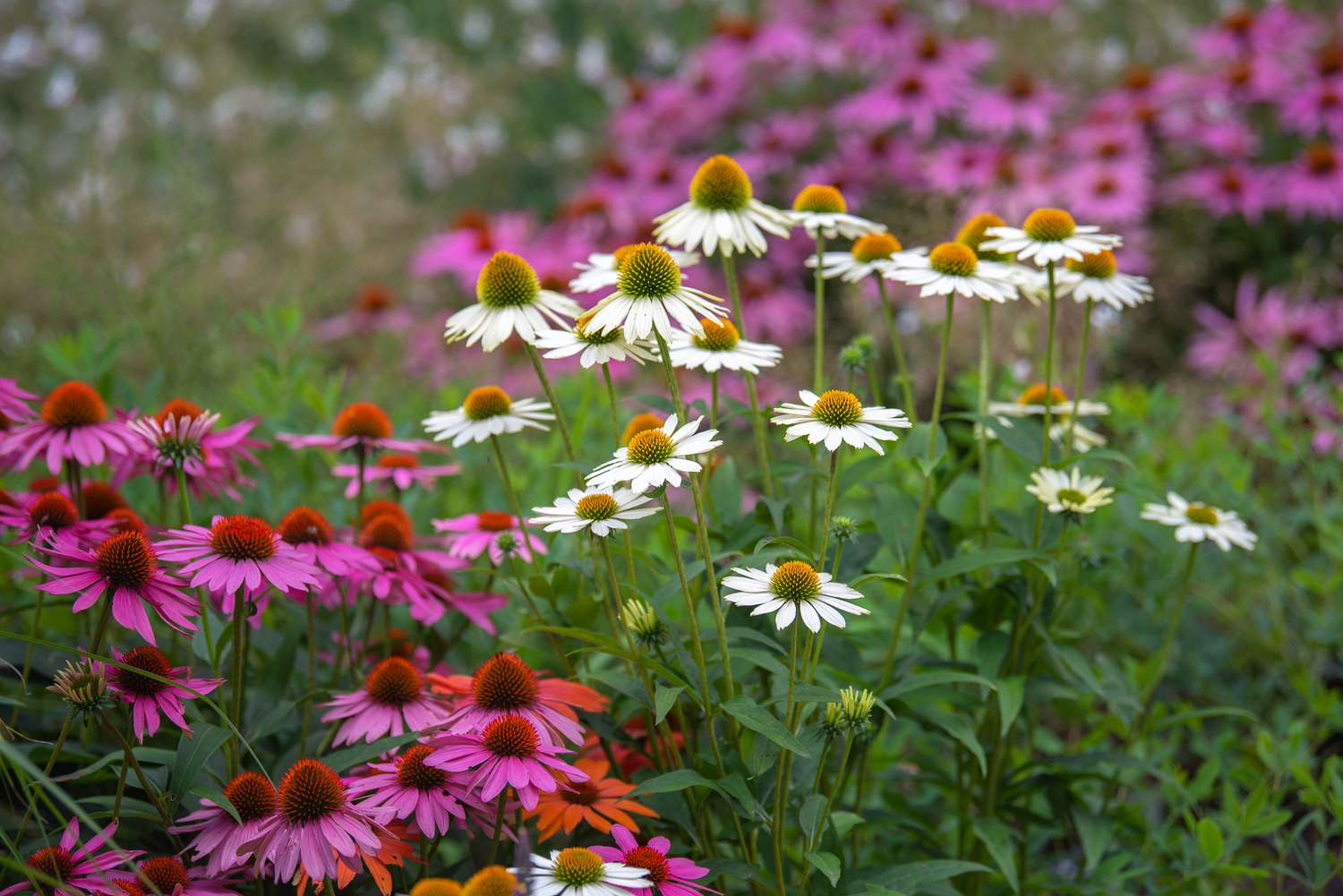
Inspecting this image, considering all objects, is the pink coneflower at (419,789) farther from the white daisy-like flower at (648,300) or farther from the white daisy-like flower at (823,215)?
the white daisy-like flower at (823,215)

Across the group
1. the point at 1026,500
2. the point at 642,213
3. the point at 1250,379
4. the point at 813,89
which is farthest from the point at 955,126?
the point at 1026,500

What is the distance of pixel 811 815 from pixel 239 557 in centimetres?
67

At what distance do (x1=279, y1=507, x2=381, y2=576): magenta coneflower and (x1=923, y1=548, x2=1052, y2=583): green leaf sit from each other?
2.32 feet

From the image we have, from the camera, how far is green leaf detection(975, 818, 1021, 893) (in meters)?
1.50

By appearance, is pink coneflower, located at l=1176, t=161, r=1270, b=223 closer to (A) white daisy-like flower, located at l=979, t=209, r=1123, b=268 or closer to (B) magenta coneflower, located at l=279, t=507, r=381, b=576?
(A) white daisy-like flower, located at l=979, t=209, r=1123, b=268

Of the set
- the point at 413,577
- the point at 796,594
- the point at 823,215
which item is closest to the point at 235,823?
the point at 413,577

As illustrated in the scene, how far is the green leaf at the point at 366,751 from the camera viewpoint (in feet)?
4.20

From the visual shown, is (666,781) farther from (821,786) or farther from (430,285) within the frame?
(430,285)

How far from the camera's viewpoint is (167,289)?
2.70 meters

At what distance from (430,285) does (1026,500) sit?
357cm

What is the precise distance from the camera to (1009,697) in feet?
4.96

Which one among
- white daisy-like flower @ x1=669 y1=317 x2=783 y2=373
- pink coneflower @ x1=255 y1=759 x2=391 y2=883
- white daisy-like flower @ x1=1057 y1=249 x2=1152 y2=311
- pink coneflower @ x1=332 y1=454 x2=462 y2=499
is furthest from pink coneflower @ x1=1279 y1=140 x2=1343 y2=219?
pink coneflower @ x1=255 y1=759 x2=391 y2=883

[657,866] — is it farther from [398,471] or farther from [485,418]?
[398,471]

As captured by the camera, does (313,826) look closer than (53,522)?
Yes
